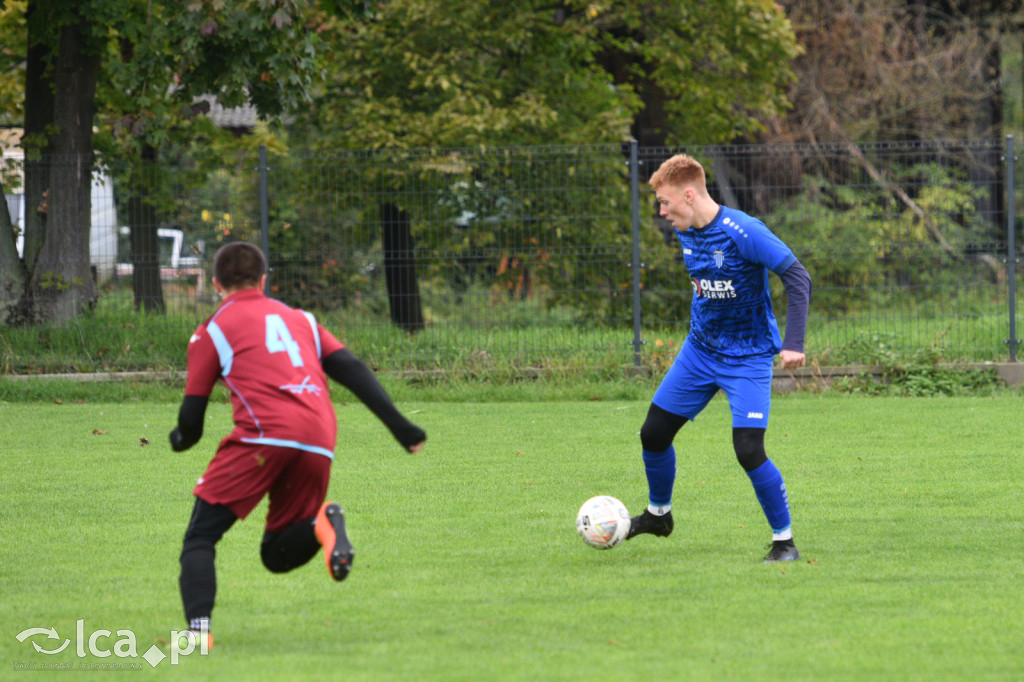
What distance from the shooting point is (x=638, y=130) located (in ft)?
72.0

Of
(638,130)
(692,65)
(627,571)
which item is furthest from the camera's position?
(638,130)

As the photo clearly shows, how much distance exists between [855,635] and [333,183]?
9.85 meters

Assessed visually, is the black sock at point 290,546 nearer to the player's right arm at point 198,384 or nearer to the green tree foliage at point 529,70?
the player's right arm at point 198,384

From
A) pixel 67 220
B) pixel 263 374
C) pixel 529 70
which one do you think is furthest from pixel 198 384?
pixel 529 70

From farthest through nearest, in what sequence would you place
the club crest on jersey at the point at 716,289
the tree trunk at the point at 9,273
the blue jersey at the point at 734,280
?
the tree trunk at the point at 9,273
the club crest on jersey at the point at 716,289
the blue jersey at the point at 734,280

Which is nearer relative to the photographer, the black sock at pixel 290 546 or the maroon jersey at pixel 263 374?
the maroon jersey at pixel 263 374

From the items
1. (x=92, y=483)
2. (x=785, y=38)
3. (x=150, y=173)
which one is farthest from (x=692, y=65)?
(x=92, y=483)

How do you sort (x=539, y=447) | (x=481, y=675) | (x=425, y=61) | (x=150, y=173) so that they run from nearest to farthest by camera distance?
(x=481, y=675) < (x=539, y=447) < (x=150, y=173) < (x=425, y=61)

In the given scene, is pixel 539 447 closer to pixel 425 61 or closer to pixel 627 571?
pixel 627 571

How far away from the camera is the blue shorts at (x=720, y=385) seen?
5.86 metres

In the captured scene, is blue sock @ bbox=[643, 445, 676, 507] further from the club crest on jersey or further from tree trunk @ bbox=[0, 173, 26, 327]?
tree trunk @ bbox=[0, 173, 26, 327]

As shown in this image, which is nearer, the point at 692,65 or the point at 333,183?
the point at 333,183

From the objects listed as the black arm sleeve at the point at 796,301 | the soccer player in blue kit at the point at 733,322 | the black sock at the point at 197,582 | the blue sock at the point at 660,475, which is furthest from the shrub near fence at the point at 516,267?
the black sock at the point at 197,582

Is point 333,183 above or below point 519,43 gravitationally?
below
